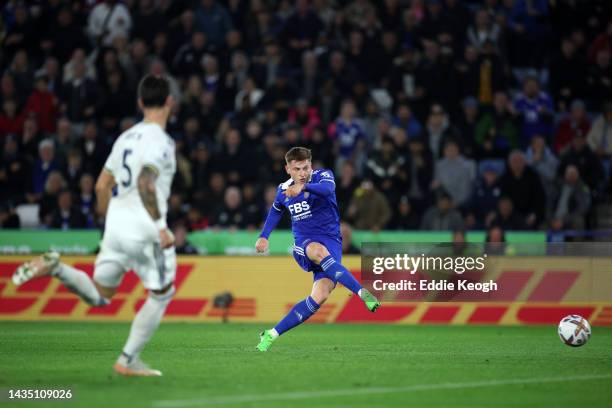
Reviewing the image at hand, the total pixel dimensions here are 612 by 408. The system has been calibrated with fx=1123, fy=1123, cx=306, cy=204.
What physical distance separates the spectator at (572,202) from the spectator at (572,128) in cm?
167

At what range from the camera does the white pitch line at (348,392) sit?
846 cm

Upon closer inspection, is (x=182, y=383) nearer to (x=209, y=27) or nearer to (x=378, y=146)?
(x=378, y=146)

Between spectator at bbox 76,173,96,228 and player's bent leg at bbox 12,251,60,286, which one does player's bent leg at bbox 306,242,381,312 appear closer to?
player's bent leg at bbox 12,251,60,286

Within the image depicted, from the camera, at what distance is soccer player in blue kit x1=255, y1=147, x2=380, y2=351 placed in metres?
13.6

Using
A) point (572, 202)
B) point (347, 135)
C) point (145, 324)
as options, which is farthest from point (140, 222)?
point (572, 202)

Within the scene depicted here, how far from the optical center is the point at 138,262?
998cm

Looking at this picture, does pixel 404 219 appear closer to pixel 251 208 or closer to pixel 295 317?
pixel 251 208

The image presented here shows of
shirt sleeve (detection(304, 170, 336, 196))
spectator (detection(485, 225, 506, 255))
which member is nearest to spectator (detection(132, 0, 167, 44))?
spectator (detection(485, 225, 506, 255))

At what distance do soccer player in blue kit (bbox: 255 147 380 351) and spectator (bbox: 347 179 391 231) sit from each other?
835 cm

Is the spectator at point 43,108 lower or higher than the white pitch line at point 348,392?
lower

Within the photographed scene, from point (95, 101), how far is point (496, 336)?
40.3 ft

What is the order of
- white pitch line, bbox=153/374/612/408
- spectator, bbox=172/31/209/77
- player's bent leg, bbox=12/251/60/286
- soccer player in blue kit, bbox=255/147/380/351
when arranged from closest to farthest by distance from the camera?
white pitch line, bbox=153/374/612/408 < player's bent leg, bbox=12/251/60/286 < soccer player in blue kit, bbox=255/147/380/351 < spectator, bbox=172/31/209/77

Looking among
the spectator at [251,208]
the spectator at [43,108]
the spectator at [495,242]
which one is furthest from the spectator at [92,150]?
the spectator at [495,242]

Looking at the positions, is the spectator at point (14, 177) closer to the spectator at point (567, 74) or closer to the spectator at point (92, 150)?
the spectator at point (92, 150)
